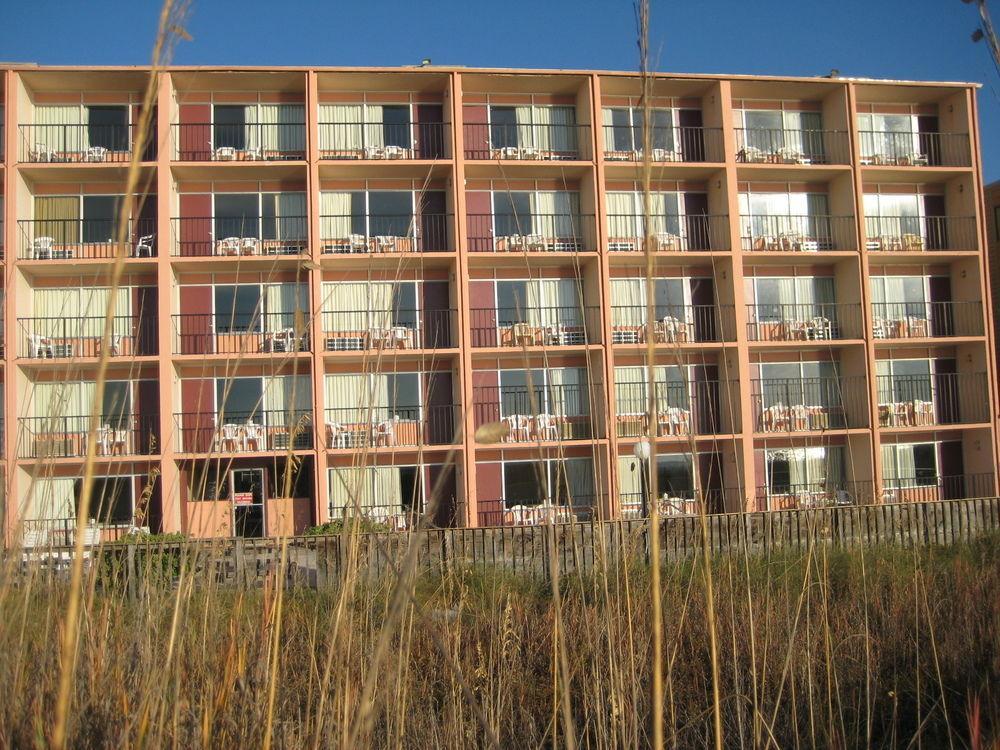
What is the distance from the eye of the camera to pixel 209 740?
90.1 inches

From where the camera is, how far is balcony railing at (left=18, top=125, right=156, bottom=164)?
22.1 metres

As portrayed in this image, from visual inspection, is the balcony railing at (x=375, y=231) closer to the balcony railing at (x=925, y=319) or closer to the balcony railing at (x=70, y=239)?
the balcony railing at (x=70, y=239)

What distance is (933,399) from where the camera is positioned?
78.8 feet

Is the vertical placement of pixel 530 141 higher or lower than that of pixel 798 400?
higher

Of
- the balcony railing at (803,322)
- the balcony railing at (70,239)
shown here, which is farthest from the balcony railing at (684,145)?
the balcony railing at (70,239)

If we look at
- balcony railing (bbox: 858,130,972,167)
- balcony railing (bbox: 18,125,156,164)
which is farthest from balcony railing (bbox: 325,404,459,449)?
balcony railing (bbox: 858,130,972,167)

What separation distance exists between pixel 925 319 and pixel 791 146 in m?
6.06

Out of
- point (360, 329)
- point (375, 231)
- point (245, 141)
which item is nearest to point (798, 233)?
point (375, 231)

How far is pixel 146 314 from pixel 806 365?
17.1 metres

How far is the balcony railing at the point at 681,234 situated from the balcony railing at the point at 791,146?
207 cm

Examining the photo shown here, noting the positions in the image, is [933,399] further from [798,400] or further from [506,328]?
[506,328]

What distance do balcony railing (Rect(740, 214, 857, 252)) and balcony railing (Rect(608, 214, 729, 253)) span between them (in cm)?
83

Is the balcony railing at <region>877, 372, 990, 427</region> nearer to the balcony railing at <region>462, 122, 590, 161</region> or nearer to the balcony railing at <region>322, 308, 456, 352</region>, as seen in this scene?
the balcony railing at <region>462, 122, 590, 161</region>

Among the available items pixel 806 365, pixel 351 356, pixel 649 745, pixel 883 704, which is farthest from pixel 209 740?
pixel 806 365
